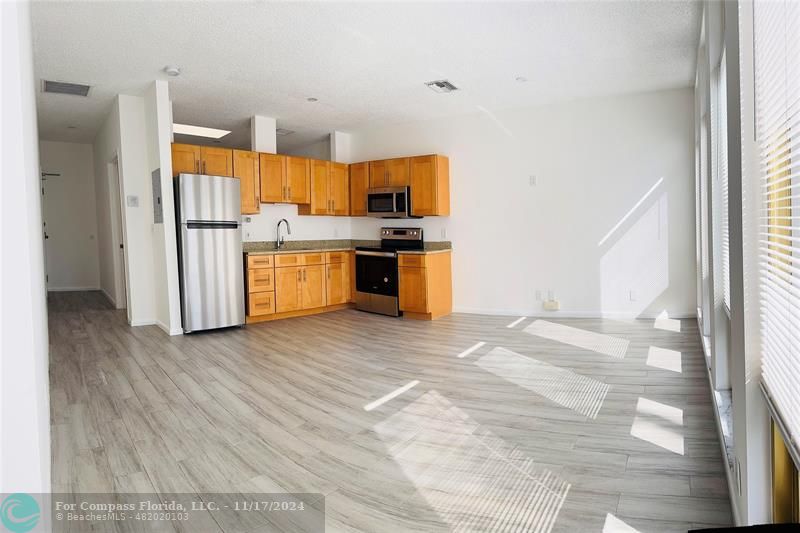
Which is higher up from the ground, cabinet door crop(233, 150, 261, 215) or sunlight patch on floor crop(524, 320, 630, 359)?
cabinet door crop(233, 150, 261, 215)

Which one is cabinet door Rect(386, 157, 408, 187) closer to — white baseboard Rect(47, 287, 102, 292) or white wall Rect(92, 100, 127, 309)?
white wall Rect(92, 100, 127, 309)

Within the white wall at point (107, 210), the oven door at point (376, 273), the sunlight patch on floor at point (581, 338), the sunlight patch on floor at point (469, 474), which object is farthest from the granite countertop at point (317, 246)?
the sunlight patch on floor at point (469, 474)

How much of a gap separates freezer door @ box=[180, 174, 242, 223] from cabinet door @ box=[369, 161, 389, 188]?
218cm

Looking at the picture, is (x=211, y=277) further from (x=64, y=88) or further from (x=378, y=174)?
(x=378, y=174)

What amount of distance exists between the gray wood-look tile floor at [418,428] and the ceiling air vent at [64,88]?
2.87m

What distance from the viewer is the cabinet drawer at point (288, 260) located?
21.5ft

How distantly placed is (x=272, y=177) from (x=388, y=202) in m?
1.66

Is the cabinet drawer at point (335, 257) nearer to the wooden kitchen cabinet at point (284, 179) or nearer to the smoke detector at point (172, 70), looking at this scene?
the wooden kitchen cabinet at point (284, 179)

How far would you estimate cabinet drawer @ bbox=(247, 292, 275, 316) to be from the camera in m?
6.29

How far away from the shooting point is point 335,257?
729cm

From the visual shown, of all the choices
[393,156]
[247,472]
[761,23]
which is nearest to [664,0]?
[761,23]

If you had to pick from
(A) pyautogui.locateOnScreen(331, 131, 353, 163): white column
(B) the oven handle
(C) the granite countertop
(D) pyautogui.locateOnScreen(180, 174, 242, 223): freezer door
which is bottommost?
(B) the oven handle

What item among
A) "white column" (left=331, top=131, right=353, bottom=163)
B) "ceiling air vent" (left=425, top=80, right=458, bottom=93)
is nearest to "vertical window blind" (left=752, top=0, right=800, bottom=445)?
"ceiling air vent" (left=425, top=80, right=458, bottom=93)

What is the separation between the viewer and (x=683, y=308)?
5711mm
